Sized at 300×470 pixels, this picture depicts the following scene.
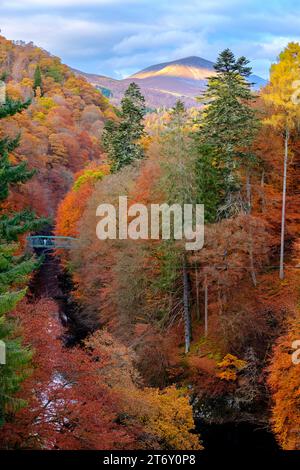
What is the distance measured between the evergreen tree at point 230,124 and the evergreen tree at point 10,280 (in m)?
12.1

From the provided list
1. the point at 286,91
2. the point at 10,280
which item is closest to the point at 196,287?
the point at 286,91

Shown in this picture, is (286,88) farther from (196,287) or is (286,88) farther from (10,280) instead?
(10,280)

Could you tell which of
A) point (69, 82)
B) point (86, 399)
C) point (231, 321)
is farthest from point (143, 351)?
point (69, 82)

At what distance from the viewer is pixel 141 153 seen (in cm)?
4059

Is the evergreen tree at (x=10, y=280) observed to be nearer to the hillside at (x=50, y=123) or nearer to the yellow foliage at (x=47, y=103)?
the hillside at (x=50, y=123)

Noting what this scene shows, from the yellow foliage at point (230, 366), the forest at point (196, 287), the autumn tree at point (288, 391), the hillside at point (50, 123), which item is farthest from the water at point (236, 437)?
the hillside at point (50, 123)

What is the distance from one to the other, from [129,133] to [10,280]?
25.5 meters

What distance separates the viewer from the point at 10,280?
55.3ft

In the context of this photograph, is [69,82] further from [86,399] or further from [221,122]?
[86,399]

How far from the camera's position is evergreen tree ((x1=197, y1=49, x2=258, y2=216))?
2878cm

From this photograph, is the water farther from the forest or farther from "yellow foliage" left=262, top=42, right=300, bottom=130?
"yellow foliage" left=262, top=42, right=300, bottom=130

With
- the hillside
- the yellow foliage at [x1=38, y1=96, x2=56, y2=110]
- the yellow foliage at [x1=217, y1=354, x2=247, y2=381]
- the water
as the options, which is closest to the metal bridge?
the hillside

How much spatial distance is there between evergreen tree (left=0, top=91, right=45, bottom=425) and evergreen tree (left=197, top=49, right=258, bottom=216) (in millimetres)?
12100

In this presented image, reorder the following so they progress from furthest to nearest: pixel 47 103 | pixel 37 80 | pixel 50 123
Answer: pixel 37 80, pixel 47 103, pixel 50 123
